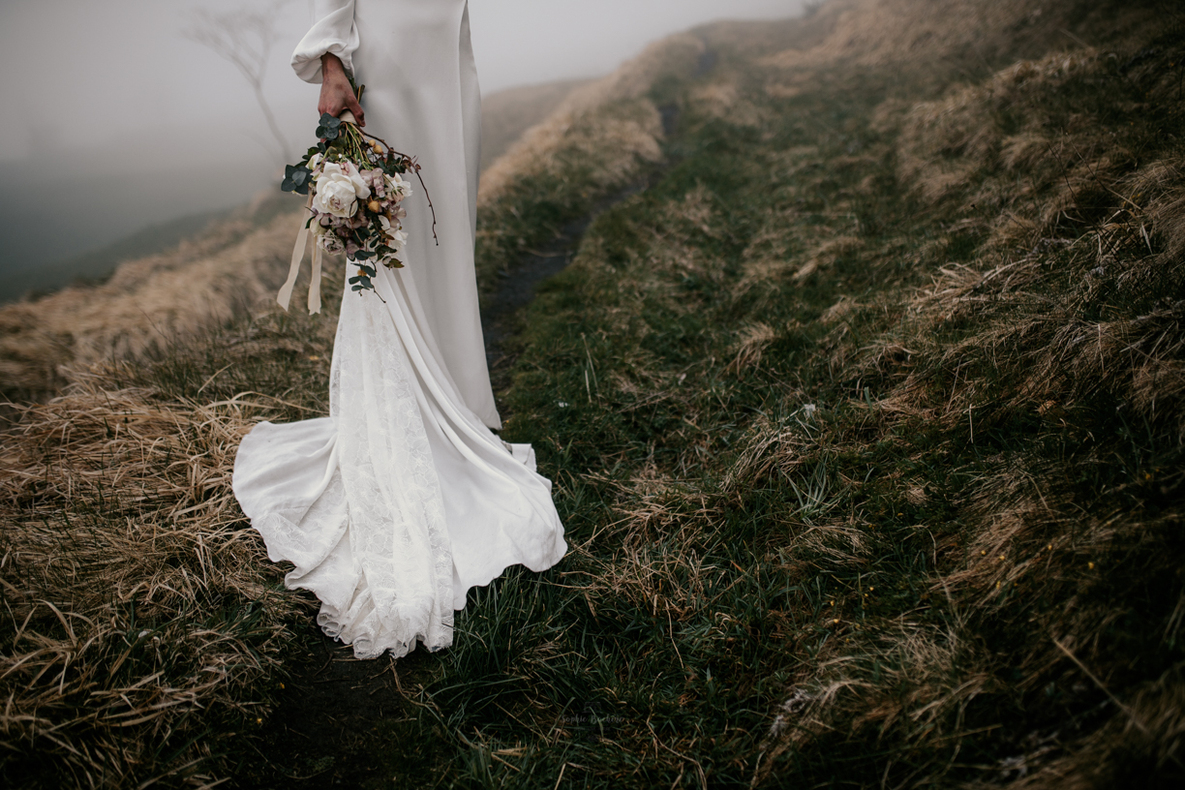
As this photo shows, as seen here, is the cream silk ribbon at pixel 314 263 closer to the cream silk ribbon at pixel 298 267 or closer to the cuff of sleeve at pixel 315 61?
the cream silk ribbon at pixel 298 267

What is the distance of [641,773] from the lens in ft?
5.63

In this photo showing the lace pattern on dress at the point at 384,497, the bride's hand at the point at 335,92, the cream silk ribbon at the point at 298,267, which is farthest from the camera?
the cream silk ribbon at the point at 298,267

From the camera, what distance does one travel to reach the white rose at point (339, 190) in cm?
206

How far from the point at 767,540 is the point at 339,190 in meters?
2.36

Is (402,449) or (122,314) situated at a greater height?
(122,314)

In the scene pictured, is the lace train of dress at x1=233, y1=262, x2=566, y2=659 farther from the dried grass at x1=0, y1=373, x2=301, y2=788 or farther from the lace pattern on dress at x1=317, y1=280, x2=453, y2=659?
the dried grass at x1=0, y1=373, x2=301, y2=788

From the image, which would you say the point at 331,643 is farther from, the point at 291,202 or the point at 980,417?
the point at 291,202

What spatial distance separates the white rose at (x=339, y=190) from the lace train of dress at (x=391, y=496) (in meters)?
0.42

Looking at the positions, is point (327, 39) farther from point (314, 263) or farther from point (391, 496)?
point (391, 496)

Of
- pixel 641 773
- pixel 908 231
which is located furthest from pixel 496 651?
pixel 908 231

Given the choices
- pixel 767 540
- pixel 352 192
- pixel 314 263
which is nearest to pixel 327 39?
pixel 352 192

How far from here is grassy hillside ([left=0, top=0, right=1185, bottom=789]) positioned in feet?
5.02

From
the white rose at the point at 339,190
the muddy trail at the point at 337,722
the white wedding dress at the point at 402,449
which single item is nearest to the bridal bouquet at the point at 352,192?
the white rose at the point at 339,190

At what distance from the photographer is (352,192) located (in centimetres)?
209
